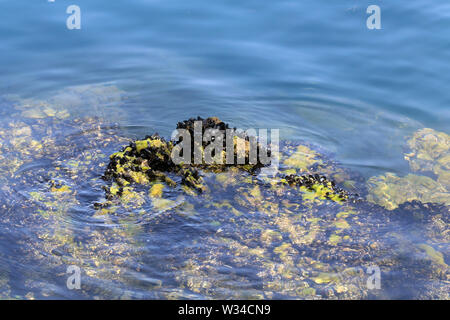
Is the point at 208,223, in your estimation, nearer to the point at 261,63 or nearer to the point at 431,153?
the point at 431,153

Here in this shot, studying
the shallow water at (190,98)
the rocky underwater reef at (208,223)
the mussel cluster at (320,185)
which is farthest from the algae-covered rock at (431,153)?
the mussel cluster at (320,185)

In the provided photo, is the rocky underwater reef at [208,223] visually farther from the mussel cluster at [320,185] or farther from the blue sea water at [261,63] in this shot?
the blue sea water at [261,63]

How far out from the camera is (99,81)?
27.6 ft

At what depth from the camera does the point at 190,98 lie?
25.8 ft

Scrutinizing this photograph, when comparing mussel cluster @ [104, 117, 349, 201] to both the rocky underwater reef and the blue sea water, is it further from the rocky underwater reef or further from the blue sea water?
the blue sea water

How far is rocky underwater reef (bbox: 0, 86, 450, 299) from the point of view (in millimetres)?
4230

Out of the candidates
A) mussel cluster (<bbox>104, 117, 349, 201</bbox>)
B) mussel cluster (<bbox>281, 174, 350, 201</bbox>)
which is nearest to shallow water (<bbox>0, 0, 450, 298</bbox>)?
mussel cluster (<bbox>104, 117, 349, 201</bbox>)

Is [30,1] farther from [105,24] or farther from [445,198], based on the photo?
[445,198]

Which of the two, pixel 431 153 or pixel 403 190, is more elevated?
pixel 431 153

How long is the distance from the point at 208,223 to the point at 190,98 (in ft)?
11.1

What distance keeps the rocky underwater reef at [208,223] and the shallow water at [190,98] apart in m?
0.02

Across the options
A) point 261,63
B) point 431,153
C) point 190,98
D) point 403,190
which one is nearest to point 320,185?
point 403,190

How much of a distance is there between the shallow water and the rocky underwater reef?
2 cm
